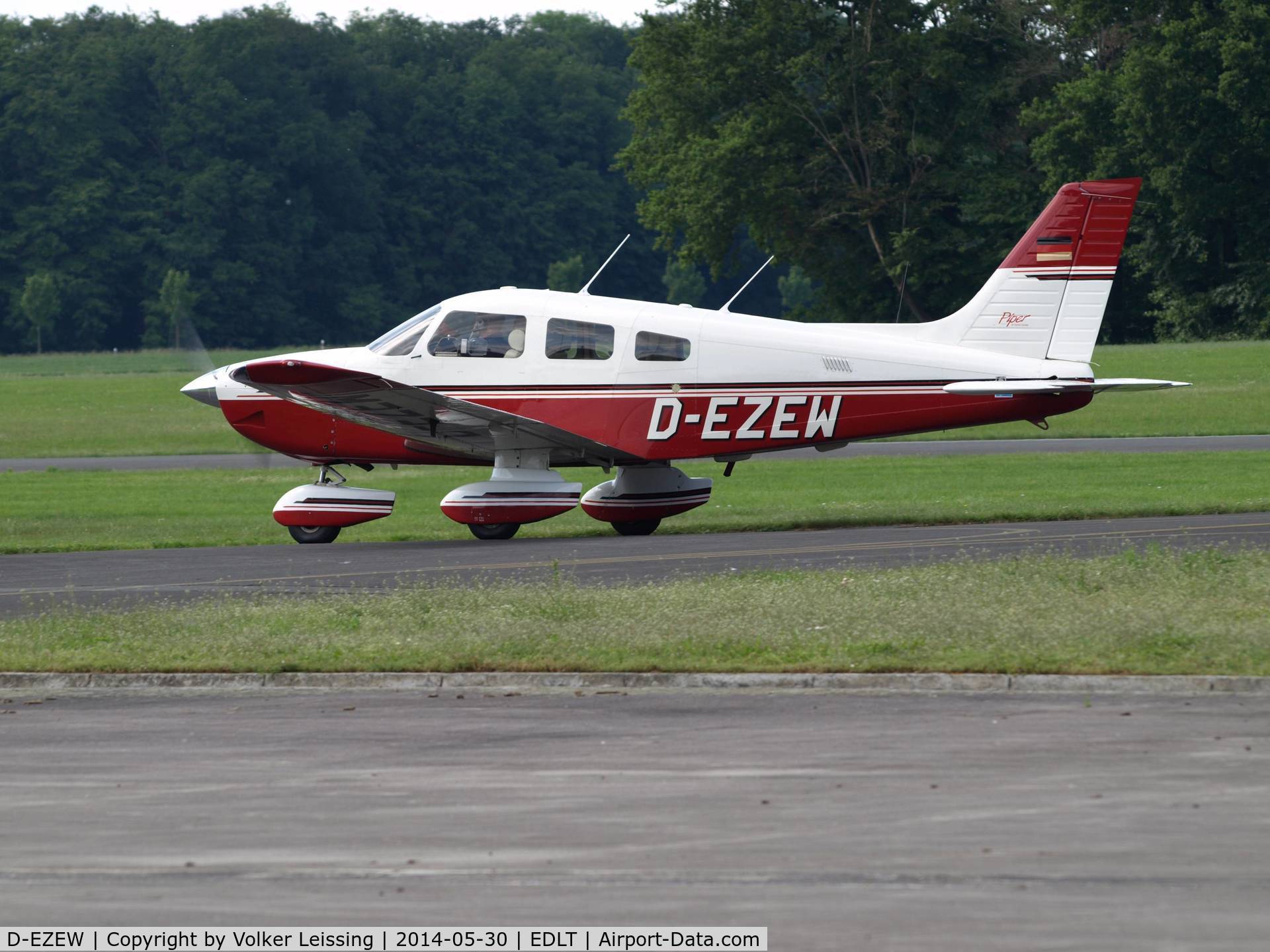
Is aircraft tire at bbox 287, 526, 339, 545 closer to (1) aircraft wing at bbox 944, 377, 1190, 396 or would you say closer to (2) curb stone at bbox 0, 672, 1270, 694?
(1) aircraft wing at bbox 944, 377, 1190, 396

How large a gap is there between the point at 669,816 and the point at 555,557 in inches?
458

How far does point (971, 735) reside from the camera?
9312 millimetres

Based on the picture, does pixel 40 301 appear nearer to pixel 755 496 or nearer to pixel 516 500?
pixel 755 496

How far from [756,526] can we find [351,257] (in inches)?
3516

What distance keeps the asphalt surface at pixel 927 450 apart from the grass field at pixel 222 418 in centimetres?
136

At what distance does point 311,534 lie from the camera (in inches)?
869

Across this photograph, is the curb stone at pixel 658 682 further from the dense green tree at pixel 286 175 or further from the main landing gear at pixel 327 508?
the dense green tree at pixel 286 175

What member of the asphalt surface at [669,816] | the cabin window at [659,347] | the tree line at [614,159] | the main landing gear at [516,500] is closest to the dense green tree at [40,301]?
the tree line at [614,159]

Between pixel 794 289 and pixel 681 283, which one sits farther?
pixel 794 289

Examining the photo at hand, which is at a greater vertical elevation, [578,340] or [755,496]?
[578,340]

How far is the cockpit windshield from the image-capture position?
21.8 metres

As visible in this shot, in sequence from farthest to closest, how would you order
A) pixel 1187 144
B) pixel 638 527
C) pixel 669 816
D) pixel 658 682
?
pixel 1187 144 → pixel 638 527 → pixel 658 682 → pixel 669 816

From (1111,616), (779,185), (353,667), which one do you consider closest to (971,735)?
(1111,616)

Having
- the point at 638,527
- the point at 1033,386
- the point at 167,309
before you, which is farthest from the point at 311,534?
the point at 167,309
